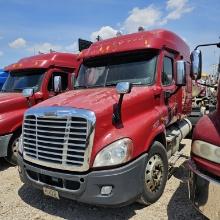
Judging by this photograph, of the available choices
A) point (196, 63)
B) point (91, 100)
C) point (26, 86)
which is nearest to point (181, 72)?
point (196, 63)

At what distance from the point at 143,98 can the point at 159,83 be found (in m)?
0.68

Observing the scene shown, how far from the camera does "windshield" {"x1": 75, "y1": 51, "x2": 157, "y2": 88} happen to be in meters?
5.55

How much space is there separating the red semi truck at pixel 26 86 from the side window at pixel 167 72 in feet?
6.63

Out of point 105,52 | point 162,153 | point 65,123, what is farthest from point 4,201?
point 105,52

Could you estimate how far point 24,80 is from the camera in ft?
27.8

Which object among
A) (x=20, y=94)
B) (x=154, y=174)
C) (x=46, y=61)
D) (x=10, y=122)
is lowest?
(x=154, y=174)

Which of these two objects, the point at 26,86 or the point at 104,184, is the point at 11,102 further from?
the point at 104,184

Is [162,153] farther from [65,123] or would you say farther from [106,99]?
[65,123]

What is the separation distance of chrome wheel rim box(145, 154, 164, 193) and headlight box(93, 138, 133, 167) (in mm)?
726

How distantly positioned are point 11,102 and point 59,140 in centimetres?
338

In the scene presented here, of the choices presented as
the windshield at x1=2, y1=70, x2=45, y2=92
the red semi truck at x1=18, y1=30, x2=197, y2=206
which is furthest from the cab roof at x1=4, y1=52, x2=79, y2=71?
the red semi truck at x1=18, y1=30, x2=197, y2=206

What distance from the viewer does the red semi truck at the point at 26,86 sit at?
7098 millimetres

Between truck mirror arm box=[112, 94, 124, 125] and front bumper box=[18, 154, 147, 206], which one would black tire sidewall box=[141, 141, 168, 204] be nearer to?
front bumper box=[18, 154, 147, 206]

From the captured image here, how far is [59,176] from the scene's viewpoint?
4410 mm
